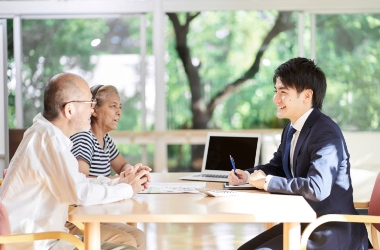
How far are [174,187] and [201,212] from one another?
0.71 m

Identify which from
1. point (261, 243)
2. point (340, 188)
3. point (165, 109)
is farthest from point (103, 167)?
point (165, 109)

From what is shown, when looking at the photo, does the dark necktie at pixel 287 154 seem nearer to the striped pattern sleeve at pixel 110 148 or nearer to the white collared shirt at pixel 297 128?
the white collared shirt at pixel 297 128

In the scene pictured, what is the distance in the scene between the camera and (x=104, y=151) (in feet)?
11.5

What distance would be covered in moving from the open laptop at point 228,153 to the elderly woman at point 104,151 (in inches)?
19.1

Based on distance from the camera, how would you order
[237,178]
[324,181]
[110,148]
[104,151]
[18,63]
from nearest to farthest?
1. [324,181]
2. [237,178]
3. [104,151]
4. [110,148]
5. [18,63]

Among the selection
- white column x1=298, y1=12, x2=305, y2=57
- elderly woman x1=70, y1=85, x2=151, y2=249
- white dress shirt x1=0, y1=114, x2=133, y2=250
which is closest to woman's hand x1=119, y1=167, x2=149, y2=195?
white dress shirt x1=0, y1=114, x2=133, y2=250

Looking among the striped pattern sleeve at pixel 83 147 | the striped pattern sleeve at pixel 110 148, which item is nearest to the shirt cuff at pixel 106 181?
the striped pattern sleeve at pixel 83 147

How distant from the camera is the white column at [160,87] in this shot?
6.88m

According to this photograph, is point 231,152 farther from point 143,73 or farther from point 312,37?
point 312,37

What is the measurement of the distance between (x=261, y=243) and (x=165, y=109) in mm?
4339

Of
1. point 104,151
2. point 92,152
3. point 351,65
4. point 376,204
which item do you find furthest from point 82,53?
point 376,204

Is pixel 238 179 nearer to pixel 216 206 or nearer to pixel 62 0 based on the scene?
pixel 216 206

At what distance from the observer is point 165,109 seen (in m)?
6.98

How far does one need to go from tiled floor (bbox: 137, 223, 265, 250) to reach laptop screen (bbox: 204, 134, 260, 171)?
136 centimetres
